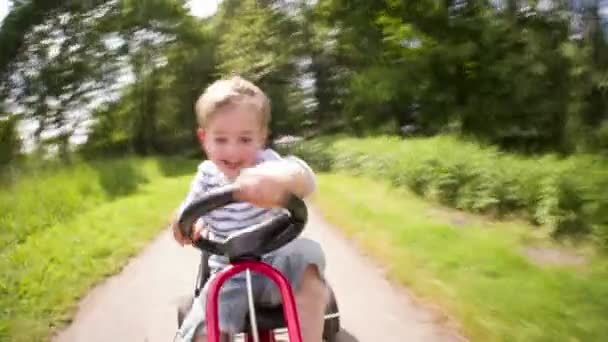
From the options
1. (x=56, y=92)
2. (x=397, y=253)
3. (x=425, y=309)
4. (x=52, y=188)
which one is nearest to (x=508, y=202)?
(x=397, y=253)

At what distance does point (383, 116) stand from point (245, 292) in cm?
2002

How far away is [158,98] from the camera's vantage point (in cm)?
3388

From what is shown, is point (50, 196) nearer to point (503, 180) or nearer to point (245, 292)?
point (503, 180)

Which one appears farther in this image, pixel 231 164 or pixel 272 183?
pixel 231 164

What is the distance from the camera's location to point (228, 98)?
2395 millimetres

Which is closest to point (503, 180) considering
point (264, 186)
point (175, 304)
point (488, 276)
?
point (488, 276)

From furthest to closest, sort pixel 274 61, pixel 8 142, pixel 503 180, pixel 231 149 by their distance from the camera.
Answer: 1. pixel 274 61
2. pixel 8 142
3. pixel 503 180
4. pixel 231 149

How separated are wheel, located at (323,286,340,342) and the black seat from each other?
1235 millimetres

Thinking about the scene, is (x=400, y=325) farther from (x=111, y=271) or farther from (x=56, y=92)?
(x=56, y=92)

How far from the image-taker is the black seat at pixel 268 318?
255 centimetres

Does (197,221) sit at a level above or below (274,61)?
above

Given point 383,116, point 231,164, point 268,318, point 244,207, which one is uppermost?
point 231,164

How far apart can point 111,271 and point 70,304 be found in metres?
1.21

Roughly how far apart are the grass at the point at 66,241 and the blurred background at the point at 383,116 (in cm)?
7
